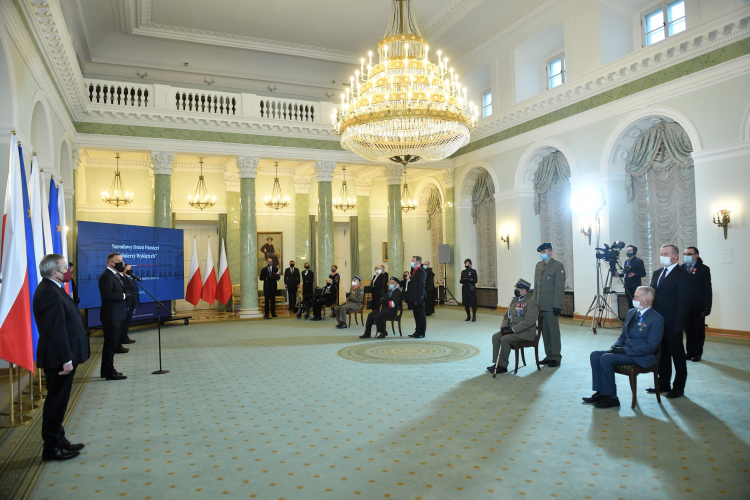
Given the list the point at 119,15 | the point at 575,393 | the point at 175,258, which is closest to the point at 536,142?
the point at 575,393

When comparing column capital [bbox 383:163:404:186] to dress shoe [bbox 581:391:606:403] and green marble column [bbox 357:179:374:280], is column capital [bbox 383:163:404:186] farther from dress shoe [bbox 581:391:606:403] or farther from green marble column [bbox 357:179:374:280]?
dress shoe [bbox 581:391:606:403]

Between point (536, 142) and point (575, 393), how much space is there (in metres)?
9.02

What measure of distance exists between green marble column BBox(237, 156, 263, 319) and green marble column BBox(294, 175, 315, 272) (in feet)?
13.2

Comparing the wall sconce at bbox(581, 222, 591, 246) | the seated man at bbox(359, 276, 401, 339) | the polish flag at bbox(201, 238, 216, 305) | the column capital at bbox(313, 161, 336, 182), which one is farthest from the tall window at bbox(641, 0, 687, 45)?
the polish flag at bbox(201, 238, 216, 305)

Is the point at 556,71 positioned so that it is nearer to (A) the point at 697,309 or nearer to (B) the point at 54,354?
(A) the point at 697,309

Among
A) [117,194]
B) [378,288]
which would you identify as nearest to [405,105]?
[378,288]

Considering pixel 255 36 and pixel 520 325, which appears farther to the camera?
pixel 255 36

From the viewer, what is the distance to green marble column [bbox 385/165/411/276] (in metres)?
16.3

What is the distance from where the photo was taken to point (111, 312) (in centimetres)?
700

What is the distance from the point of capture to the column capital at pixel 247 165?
14.4 m

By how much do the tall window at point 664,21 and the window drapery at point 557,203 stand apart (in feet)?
10.8

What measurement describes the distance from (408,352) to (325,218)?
7.72 metres

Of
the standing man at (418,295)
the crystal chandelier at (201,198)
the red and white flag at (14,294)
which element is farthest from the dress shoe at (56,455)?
the crystal chandelier at (201,198)

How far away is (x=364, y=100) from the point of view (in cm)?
880
